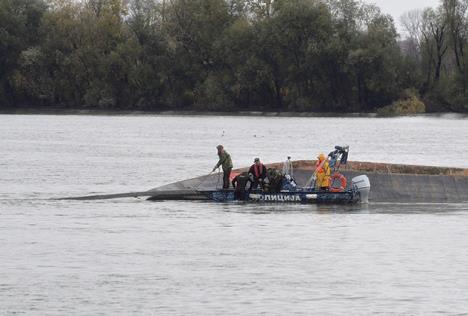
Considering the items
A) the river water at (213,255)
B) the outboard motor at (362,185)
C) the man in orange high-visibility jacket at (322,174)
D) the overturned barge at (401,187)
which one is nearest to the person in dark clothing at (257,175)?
the river water at (213,255)

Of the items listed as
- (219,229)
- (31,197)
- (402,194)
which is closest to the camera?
(219,229)

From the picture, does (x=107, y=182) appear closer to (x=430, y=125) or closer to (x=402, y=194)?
(x=402, y=194)

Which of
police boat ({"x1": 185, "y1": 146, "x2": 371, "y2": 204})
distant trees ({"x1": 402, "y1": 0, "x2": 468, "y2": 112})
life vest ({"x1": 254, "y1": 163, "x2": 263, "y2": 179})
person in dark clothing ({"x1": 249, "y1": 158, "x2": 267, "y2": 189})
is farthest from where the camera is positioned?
distant trees ({"x1": 402, "y1": 0, "x2": 468, "y2": 112})

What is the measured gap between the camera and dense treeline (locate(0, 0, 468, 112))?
147375 mm

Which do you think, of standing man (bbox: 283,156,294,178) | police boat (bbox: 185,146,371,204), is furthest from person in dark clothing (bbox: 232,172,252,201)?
standing man (bbox: 283,156,294,178)

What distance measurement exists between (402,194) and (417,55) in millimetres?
107848

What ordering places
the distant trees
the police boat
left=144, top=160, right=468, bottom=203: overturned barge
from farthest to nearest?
the distant trees → left=144, top=160, right=468, bottom=203: overturned barge → the police boat

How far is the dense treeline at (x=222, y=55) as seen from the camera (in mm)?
147375

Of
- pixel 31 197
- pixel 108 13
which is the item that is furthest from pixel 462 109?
pixel 31 197

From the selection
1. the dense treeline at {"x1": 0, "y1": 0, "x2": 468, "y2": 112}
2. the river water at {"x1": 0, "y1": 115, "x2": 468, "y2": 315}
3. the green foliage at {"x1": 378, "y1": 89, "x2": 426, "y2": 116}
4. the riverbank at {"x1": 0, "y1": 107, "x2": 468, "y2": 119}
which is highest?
the dense treeline at {"x1": 0, "y1": 0, "x2": 468, "y2": 112}

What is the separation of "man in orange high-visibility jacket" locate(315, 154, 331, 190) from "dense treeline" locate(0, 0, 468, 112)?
98.8m

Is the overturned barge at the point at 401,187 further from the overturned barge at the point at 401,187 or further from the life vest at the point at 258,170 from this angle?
the life vest at the point at 258,170

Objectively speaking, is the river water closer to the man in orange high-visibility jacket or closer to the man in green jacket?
the man in orange high-visibility jacket

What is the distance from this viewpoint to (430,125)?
150 meters
